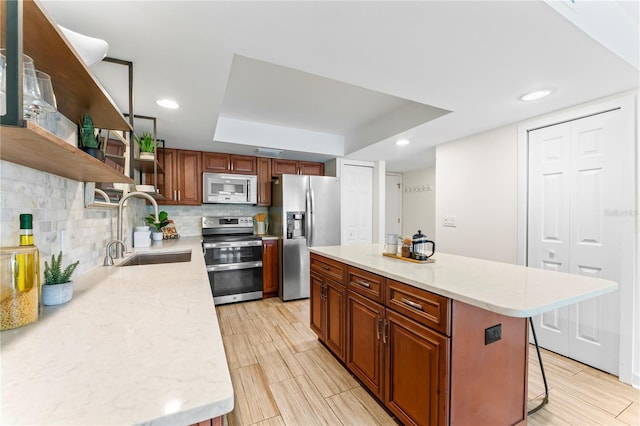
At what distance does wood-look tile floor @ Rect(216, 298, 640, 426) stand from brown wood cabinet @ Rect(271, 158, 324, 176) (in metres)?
2.39

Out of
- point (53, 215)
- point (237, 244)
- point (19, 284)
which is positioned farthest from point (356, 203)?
point (19, 284)

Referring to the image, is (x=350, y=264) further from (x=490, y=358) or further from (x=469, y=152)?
(x=469, y=152)

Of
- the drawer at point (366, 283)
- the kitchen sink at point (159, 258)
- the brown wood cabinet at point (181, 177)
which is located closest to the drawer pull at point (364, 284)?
the drawer at point (366, 283)

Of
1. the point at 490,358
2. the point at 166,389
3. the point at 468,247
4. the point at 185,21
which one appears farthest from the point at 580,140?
the point at 166,389

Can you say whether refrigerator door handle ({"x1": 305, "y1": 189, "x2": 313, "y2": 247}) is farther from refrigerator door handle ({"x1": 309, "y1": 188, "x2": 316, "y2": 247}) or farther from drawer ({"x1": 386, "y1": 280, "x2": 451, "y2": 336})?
drawer ({"x1": 386, "y1": 280, "x2": 451, "y2": 336})

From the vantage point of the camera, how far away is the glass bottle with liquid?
765mm

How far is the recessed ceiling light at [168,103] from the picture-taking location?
210 cm

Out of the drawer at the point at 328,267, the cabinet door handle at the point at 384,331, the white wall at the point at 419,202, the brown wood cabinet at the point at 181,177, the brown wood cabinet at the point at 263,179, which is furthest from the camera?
the white wall at the point at 419,202

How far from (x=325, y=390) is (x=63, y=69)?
2.16 metres

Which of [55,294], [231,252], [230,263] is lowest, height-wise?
[230,263]

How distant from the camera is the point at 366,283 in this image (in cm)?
178

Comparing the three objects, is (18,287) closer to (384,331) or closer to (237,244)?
(384,331)

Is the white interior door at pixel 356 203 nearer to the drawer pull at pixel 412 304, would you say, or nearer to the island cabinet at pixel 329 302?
the island cabinet at pixel 329 302

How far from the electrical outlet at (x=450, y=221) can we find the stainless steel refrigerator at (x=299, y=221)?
59.6 inches
